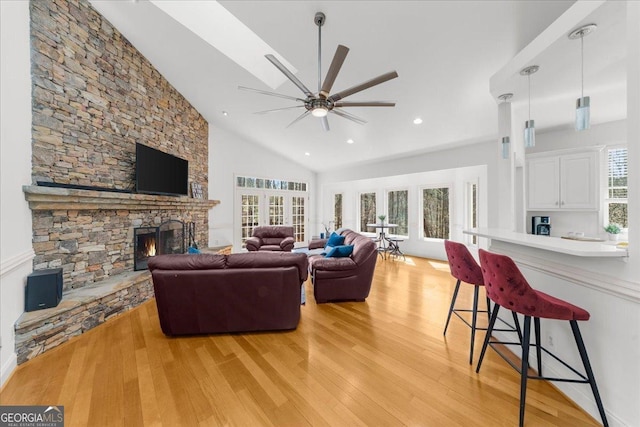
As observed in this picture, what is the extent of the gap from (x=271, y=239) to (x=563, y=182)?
5788 millimetres

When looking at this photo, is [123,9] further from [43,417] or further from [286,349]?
[286,349]

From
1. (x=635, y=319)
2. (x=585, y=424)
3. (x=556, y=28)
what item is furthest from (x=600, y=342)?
(x=556, y=28)

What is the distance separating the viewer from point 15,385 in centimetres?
181

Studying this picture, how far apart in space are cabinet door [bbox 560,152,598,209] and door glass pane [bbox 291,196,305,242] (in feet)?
→ 21.9

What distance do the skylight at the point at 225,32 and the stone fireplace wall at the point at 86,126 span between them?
44.1 inches

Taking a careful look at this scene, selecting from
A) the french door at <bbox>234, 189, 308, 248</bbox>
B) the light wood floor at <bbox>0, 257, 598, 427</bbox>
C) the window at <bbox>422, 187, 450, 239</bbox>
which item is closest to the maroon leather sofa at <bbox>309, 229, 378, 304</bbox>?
the light wood floor at <bbox>0, 257, 598, 427</bbox>

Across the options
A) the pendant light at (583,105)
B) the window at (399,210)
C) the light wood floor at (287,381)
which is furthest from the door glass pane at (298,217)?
the pendant light at (583,105)

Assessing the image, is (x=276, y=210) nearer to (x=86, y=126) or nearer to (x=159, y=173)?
(x=159, y=173)

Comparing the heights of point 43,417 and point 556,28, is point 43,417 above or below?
below

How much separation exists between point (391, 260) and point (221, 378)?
5.11 meters

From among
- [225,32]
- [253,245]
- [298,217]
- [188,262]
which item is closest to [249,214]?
[253,245]

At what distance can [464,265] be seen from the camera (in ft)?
7.47

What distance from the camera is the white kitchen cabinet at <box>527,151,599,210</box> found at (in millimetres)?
3535

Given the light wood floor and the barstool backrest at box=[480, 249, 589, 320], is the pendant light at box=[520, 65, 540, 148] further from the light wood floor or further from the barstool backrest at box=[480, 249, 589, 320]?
the light wood floor
